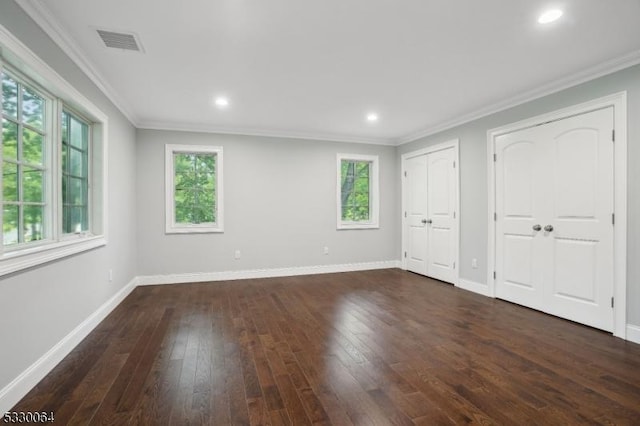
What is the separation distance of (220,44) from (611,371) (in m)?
3.86

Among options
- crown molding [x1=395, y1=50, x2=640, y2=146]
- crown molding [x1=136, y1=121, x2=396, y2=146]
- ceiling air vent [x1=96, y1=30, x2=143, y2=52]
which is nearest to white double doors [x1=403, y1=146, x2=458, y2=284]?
crown molding [x1=395, y1=50, x2=640, y2=146]

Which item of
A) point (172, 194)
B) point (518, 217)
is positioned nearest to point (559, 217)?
point (518, 217)

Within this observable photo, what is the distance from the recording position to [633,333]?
276 centimetres

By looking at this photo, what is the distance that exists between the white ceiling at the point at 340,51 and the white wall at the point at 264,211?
971 millimetres

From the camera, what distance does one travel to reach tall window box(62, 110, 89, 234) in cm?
285

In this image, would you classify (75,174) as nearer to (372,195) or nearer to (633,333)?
(372,195)

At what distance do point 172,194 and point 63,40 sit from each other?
2705mm

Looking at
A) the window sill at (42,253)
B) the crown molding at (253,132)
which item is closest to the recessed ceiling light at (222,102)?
the crown molding at (253,132)

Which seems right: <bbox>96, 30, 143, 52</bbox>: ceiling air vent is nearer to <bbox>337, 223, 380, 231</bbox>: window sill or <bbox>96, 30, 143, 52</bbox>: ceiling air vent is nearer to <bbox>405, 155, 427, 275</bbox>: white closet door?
<bbox>337, 223, 380, 231</bbox>: window sill

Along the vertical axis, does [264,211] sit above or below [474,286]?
above

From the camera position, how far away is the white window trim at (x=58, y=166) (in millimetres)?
1870

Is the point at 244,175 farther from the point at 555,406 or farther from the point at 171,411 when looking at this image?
the point at 555,406

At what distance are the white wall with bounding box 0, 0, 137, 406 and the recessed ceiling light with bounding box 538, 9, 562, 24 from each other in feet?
11.2

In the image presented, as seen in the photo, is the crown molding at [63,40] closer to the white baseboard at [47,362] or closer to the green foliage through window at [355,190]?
the white baseboard at [47,362]
